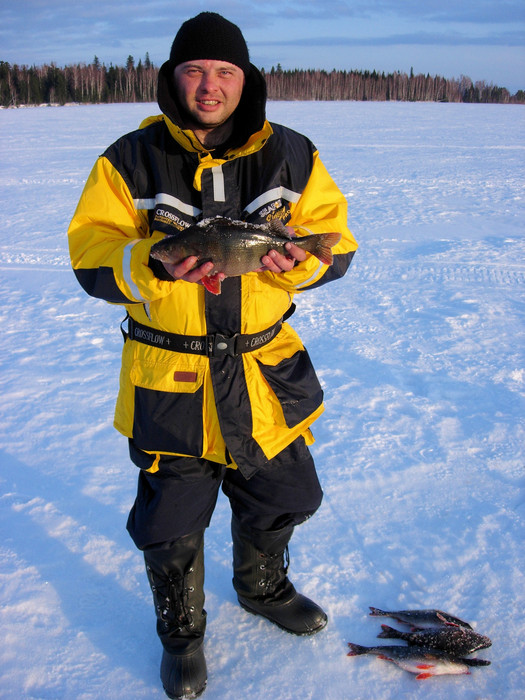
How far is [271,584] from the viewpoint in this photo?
8.47 feet

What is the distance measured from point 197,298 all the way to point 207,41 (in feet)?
2.95

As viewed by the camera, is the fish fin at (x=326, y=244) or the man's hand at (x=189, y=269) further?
the fish fin at (x=326, y=244)

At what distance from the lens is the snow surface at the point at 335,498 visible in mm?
2350

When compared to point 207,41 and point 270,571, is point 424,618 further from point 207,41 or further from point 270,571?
point 207,41

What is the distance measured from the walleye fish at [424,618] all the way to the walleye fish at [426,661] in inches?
4.9

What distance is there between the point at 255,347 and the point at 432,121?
28396mm

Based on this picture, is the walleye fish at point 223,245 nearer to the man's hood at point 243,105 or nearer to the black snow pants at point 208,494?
the man's hood at point 243,105

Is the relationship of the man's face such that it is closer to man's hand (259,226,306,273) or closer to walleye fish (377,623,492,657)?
man's hand (259,226,306,273)

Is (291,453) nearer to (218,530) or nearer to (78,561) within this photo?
(218,530)

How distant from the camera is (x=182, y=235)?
1.81m

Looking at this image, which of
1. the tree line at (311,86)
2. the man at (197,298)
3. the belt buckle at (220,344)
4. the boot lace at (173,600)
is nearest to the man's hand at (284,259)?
the man at (197,298)

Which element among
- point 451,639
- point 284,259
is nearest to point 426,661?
point 451,639

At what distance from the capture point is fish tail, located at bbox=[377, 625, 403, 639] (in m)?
2.40

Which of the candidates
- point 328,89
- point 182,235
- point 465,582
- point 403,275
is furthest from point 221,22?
point 328,89
